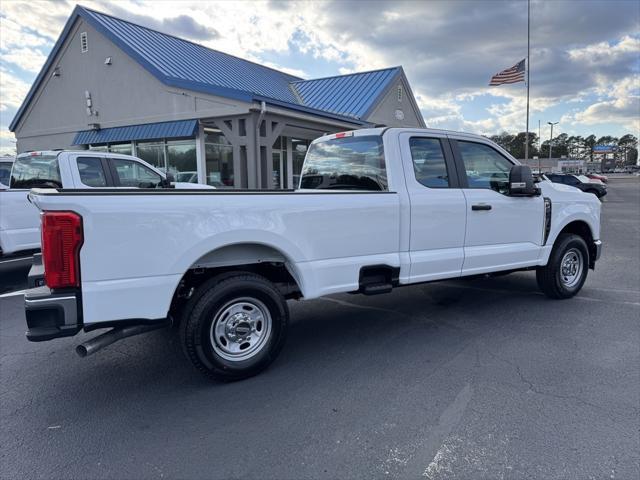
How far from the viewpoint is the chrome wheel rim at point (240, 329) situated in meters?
3.57

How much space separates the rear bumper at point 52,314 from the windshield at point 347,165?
2838 mm

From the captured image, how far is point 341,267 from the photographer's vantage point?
4.03 m

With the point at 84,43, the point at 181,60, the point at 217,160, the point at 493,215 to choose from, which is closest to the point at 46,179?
the point at 493,215

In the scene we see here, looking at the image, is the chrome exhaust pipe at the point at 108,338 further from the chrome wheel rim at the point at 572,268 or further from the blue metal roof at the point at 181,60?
the blue metal roof at the point at 181,60

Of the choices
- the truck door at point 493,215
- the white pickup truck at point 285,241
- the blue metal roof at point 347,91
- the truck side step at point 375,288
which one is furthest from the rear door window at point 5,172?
the blue metal roof at point 347,91

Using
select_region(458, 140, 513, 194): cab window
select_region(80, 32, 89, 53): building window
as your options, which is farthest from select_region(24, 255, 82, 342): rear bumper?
select_region(80, 32, 89, 53): building window

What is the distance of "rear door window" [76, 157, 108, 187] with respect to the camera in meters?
7.74

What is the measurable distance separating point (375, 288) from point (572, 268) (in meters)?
3.37

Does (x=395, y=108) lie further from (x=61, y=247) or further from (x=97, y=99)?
(x=61, y=247)

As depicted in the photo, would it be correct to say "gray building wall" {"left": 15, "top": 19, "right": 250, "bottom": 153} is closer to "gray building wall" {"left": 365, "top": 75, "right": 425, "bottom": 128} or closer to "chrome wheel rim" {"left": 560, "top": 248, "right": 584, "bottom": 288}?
"gray building wall" {"left": 365, "top": 75, "right": 425, "bottom": 128}

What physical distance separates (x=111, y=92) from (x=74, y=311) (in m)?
16.9

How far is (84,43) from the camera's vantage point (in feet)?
61.0

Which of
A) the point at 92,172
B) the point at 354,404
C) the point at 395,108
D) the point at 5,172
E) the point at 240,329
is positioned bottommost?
the point at 354,404

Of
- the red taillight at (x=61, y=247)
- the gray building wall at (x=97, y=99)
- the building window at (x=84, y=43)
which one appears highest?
the building window at (x=84, y=43)
